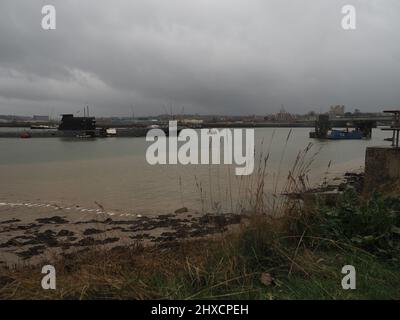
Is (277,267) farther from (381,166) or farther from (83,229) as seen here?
(381,166)

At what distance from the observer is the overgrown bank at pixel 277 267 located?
10.7 feet

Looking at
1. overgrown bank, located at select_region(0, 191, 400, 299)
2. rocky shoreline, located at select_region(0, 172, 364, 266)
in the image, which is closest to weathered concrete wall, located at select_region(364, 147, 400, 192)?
rocky shoreline, located at select_region(0, 172, 364, 266)

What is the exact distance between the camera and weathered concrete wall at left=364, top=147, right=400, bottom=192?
1127 centimetres

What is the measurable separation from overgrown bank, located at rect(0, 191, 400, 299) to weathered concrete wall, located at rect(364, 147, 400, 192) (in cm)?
724

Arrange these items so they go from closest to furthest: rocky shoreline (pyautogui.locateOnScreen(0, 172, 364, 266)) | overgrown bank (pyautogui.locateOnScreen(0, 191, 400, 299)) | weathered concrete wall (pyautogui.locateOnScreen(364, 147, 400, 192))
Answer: overgrown bank (pyautogui.locateOnScreen(0, 191, 400, 299)), rocky shoreline (pyautogui.locateOnScreen(0, 172, 364, 266)), weathered concrete wall (pyautogui.locateOnScreen(364, 147, 400, 192))

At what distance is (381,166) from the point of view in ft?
38.5

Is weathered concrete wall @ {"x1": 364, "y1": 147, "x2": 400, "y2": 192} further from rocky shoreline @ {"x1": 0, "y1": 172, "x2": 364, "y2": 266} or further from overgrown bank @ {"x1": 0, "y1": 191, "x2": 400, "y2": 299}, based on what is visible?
overgrown bank @ {"x1": 0, "y1": 191, "x2": 400, "y2": 299}

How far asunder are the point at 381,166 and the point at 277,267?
971 cm

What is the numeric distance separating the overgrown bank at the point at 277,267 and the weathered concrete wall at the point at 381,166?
285 inches

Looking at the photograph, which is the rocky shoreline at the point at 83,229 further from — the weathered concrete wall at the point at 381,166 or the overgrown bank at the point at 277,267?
the overgrown bank at the point at 277,267

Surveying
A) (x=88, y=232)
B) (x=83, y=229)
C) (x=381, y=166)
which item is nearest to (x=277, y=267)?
Result: (x=88, y=232)

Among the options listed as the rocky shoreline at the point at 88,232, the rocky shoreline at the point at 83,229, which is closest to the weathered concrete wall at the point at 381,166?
the rocky shoreline at the point at 83,229
